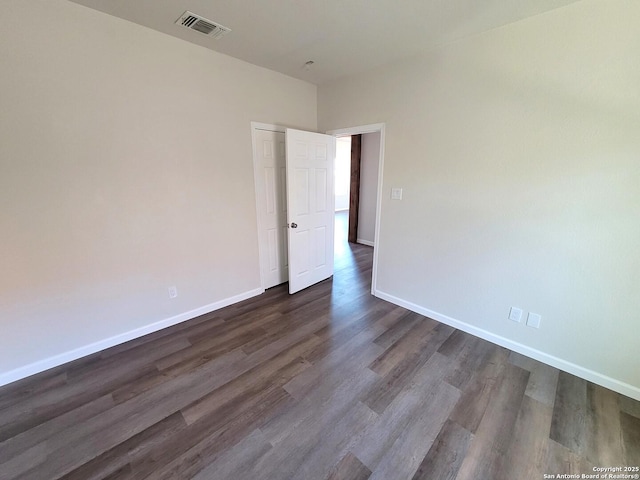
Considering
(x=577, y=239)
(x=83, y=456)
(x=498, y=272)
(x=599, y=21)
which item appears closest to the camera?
(x=83, y=456)

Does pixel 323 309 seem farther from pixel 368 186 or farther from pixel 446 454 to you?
pixel 368 186

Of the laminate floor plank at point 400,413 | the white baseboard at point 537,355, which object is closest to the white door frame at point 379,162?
the white baseboard at point 537,355

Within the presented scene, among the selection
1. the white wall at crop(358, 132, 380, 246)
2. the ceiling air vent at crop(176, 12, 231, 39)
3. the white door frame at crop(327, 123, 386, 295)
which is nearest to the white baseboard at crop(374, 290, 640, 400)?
the white door frame at crop(327, 123, 386, 295)

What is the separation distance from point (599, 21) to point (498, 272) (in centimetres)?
183

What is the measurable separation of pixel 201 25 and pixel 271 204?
1777 mm

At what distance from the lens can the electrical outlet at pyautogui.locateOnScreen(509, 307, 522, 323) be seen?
2.23 metres

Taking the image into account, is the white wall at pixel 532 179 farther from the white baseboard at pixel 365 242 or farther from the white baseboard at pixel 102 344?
the white baseboard at pixel 365 242

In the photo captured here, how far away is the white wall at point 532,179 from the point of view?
171cm

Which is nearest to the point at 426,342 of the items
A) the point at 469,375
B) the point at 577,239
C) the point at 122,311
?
the point at 469,375

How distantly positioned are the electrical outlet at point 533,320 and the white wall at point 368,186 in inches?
124

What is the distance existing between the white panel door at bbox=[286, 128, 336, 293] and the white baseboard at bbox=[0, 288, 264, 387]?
925 mm

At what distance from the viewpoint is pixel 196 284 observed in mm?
2762

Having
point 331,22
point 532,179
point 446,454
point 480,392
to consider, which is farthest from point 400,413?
point 331,22

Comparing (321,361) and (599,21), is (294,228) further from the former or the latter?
(599,21)
